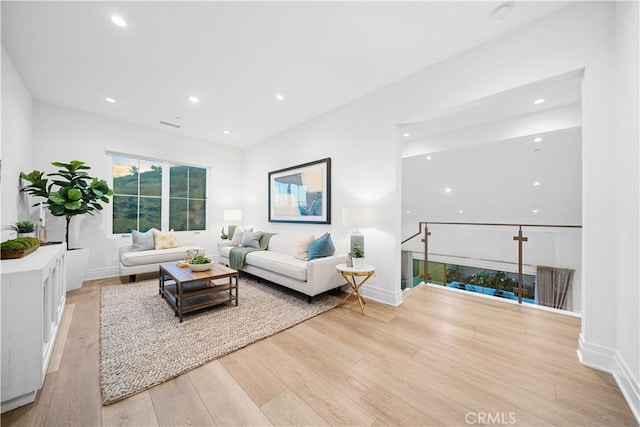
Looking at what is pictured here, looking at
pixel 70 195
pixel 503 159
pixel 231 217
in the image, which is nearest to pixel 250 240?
pixel 231 217

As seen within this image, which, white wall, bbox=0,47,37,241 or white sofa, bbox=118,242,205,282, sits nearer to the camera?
white wall, bbox=0,47,37,241

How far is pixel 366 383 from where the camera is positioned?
1616mm

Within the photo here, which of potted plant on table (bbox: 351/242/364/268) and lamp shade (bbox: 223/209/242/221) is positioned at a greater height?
lamp shade (bbox: 223/209/242/221)

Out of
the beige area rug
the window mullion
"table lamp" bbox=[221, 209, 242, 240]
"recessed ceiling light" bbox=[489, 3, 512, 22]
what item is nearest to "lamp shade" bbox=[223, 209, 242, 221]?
"table lamp" bbox=[221, 209, 242, 240]

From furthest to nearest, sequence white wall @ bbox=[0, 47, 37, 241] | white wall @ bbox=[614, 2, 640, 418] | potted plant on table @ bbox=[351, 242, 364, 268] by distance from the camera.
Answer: potted plant on table @ bbox=[351, 242, 364, 268]
white wall @ bbox=[0, 47, 37, 241]
white wall @ bbox=[614, 2, 640, 418]

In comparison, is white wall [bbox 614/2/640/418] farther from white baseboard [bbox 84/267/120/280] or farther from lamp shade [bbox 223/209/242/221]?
white baseboard [bbox 84/267/120/280]

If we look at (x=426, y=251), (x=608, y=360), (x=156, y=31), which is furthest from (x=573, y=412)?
(x=156, y=31)

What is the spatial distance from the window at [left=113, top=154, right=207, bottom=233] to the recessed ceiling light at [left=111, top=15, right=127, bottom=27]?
3089mm

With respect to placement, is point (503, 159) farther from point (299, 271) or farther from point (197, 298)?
point (197, 298)

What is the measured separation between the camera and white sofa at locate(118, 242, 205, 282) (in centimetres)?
384

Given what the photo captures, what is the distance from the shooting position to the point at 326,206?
3883 millimetres

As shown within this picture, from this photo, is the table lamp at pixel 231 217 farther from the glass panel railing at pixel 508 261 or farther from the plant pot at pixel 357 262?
the glass panel railing at pixel 508 261

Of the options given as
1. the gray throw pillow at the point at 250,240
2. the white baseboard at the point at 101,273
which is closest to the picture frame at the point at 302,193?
the gray throw pillow at the point at 250,240

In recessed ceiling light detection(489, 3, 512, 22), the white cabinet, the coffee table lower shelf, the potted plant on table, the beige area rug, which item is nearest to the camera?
the white cabinet
